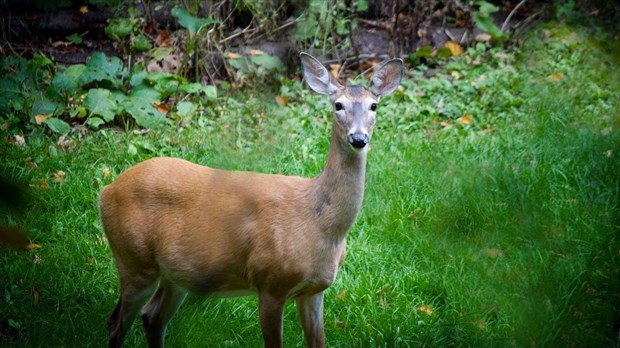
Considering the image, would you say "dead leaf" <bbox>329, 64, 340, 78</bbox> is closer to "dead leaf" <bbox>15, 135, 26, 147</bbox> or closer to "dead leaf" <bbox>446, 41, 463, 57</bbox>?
"dead leaf" <bbox>446, 41, 463, 57</bbox>

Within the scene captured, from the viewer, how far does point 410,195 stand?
5672mm

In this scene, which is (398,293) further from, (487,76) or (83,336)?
(487,76)

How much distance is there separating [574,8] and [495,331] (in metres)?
2.25

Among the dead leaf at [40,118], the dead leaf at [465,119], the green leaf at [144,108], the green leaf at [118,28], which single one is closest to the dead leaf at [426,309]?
the dead leaf at [465,119]

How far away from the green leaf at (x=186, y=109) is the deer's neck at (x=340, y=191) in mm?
3500

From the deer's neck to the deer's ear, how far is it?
494 millimetres

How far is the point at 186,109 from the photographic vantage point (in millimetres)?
7199

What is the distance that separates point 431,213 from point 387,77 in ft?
2.71

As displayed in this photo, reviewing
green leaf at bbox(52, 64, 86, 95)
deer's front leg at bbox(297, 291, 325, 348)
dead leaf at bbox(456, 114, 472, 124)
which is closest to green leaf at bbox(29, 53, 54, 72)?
green leaf at bbox(52, 64, 86, 95)

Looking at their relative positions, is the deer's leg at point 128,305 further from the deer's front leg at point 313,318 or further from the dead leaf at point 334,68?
the dead leaf at point 334,68

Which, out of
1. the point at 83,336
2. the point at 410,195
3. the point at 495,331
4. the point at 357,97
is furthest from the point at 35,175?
the point at 495,331

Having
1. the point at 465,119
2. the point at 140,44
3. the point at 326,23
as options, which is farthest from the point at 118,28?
the point at 465,119

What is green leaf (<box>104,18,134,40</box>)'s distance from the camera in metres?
7.84

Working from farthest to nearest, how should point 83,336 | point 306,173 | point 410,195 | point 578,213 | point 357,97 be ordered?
point 306,173, point 410,195, point 578,213, point 83,336, point 357,97
